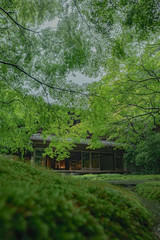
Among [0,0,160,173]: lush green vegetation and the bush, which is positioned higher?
[0,0,160,173]: lush green vegetation

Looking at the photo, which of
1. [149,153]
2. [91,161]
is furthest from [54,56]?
[91,161]

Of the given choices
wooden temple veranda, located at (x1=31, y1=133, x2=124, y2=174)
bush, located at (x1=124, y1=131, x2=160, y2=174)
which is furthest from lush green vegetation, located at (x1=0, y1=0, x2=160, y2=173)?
wooden temple veranda, located at (x1=31, y1=133, x2=124, y2=174)

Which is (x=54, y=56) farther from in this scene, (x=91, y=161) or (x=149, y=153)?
(x=91, y=161)

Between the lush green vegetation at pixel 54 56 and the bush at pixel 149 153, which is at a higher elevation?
the lush green vegetation at pixel 54 56

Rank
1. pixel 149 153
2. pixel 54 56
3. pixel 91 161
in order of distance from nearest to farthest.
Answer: pixel 54 56 < pixel 149 153 < pixel 91 161

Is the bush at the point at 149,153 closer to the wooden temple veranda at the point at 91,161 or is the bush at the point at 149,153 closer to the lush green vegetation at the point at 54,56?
the wooden temple veranda at the point at 91,161

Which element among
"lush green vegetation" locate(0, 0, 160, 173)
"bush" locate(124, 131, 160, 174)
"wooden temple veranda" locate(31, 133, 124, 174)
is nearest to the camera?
"lush green vegetation" locate(0, 0, 160, 173)

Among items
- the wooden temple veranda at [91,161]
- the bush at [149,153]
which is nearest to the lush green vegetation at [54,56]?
the bush at [149,153]

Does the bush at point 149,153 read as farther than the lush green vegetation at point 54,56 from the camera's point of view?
Yes

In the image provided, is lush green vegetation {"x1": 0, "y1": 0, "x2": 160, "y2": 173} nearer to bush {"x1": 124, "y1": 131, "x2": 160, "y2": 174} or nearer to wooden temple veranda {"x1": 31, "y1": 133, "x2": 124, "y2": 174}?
bush {"x1": 124, "y1": 131, "x2": 160, "y2": 174}

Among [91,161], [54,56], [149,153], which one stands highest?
[54,56]

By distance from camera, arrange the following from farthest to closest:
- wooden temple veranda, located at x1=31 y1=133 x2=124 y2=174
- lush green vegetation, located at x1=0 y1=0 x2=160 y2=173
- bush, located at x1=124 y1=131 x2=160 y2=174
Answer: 1. wooden temple veranda, located at x1=31 y1=133 x2=124 y2=174
2. bush, located at x1=124 y1=131 x2=160 y2=174
3. lush green vegetation, located at x1=0 y1=0 x2=160 y2=173

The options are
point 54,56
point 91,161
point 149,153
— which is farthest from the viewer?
point 91,161

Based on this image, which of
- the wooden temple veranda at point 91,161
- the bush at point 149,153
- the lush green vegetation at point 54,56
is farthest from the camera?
the wooden temple veranda at point 91,161
